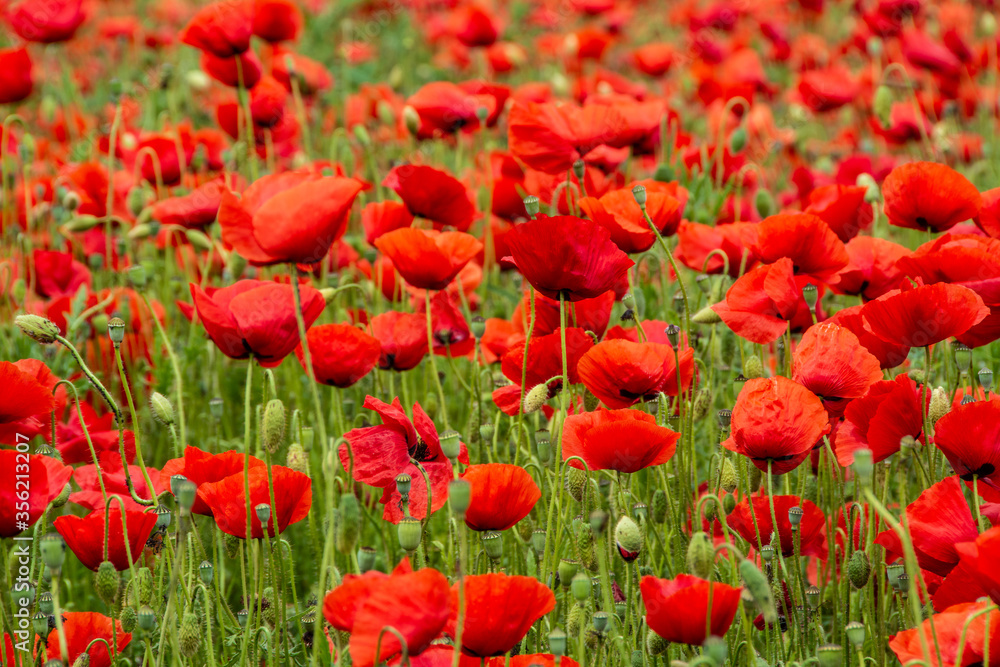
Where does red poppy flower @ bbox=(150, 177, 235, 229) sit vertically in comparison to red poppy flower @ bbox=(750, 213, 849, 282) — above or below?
below

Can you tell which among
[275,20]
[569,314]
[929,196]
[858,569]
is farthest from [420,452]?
[275,20]

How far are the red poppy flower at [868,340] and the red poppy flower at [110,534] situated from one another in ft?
3.26

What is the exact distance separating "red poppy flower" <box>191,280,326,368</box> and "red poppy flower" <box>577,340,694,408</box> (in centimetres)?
42

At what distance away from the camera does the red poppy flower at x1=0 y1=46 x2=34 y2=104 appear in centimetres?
307

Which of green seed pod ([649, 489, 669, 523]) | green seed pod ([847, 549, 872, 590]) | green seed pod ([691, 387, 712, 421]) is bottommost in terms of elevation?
green seed pod ([649, 489, 669, 523])

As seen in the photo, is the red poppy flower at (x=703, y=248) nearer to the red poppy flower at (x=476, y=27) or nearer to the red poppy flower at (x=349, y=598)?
the red poppy flower at (x=349, y=598)

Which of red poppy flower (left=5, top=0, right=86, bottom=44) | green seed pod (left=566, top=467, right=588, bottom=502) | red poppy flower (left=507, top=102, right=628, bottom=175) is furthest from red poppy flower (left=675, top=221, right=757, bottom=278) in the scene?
red poppy flower (left=5, top=0, right=86, bottom=44)

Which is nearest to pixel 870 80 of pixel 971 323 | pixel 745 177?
pixel 745 177

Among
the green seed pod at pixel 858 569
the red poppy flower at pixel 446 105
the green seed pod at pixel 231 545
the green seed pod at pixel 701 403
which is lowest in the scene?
the green seed pod at pixel 231 545

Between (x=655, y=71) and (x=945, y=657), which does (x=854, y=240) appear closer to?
(x=945, y=657)

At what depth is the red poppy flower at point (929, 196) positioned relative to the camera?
1.79 metres

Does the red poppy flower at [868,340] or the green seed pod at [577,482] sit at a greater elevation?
the red poppy flower at [868,340]

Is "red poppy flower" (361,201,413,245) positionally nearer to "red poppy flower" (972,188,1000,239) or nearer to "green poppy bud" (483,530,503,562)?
"green poppy bud" (483,530,503,562)

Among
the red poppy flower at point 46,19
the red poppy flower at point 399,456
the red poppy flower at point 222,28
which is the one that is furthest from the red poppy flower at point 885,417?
the red poppy flower at point 46,19
